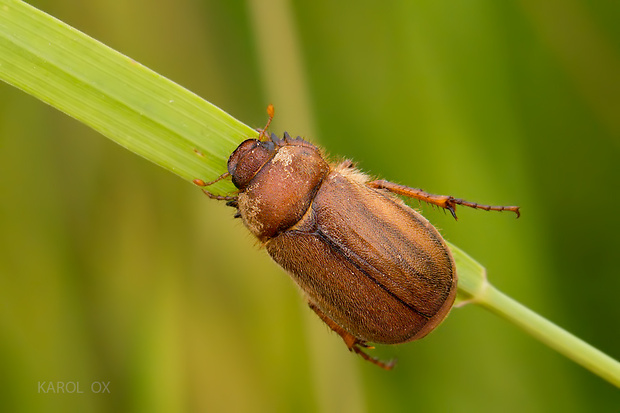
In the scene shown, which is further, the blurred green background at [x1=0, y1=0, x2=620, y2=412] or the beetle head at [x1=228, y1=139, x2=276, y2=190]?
the blurred green background at [x1=0, y1=0, x2=620, y2=412]

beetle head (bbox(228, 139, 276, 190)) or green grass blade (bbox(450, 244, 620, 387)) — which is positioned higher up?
beetle head (bbox(228, 139, 276, 190))

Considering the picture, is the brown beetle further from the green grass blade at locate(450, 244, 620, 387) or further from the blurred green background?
the blurred green background

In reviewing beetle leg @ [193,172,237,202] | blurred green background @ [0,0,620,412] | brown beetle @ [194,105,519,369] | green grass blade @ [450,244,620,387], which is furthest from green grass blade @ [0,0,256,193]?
green grass blade @ [450,244,620,387]

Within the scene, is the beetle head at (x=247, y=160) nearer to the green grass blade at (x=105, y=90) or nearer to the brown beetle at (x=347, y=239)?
the brown beetle at (x=347, y=239)

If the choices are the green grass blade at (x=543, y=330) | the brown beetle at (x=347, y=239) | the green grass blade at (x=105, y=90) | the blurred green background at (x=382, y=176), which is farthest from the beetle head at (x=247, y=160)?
the green grass blade at (x=543, y=330)

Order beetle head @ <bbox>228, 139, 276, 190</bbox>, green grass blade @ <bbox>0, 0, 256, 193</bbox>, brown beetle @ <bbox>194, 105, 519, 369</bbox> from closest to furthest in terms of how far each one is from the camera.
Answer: green grass blade @ <bbox>0, 0, 256, 193</bbox> → brown beetle @ <bbox>194, 105, 519, 369</bbox> → beetle head @ <bbox>228, 139, 276, 190</bbox>

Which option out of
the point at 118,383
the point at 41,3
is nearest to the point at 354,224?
the point at 118,383

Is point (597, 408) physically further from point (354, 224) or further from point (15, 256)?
point (15, 256)
